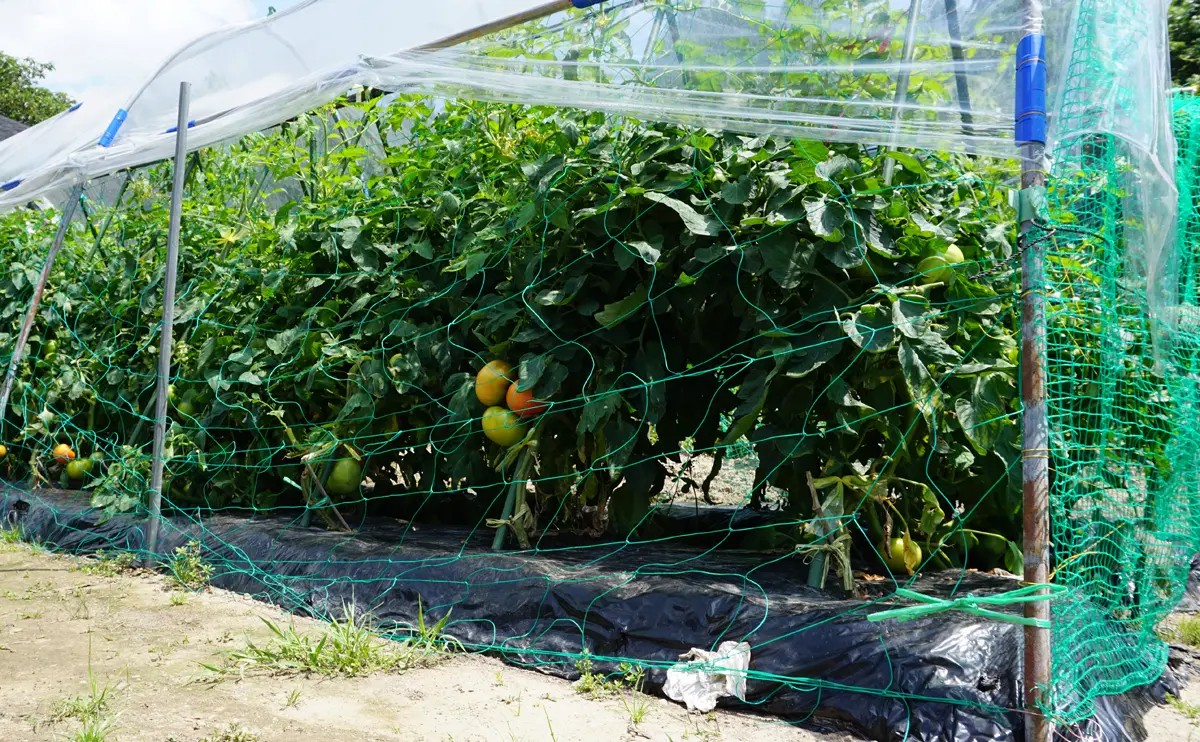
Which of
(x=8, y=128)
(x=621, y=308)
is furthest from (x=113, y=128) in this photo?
(x=8, y=128)

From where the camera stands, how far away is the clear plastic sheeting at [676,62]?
6.28 ft

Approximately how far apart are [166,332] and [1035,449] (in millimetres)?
2771

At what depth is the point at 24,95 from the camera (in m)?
26.8

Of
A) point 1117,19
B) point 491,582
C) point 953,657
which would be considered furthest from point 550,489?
point 1117,19

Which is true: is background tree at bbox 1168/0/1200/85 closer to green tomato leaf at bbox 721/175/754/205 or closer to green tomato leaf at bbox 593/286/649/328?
green tomato leaf at bbox 721/175/754/205

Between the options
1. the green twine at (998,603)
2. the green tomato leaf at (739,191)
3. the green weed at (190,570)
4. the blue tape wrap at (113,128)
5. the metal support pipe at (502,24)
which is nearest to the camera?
the green twine at (998,603)

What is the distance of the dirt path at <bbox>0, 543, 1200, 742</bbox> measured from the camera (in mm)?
1934

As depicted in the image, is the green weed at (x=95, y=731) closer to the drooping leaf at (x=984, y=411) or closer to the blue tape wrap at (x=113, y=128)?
the drooping leaf at (x=984, y=411)

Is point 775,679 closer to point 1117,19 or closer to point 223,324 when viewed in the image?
point 1117,19

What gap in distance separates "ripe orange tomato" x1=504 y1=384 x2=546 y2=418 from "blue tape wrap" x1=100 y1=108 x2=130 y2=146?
2.05m

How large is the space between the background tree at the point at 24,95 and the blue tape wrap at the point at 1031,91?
95.4 feet

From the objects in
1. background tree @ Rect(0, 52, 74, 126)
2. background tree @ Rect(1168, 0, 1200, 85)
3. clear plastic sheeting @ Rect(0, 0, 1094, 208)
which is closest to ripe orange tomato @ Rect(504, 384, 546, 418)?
clear plastic sheeting @ Rect(0, 0, 1094, 208)

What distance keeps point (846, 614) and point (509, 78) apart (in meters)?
1.60

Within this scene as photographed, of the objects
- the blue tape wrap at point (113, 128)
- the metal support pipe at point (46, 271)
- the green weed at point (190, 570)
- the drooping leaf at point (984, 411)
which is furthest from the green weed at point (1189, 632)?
the metal support pipe at point (46, 271)
